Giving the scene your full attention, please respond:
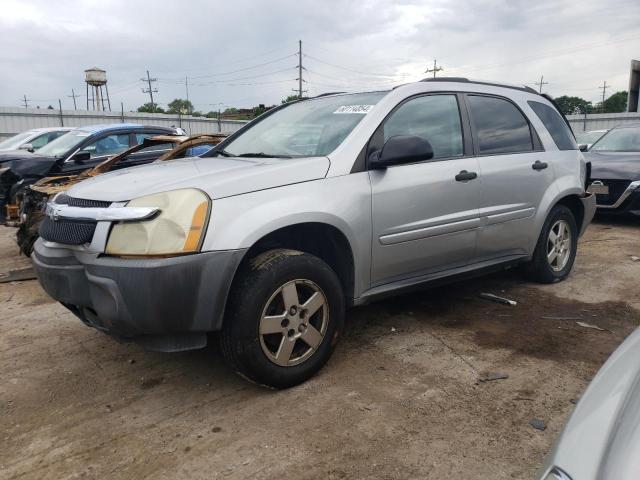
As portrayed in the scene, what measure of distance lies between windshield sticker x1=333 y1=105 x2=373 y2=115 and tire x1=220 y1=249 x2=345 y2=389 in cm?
113

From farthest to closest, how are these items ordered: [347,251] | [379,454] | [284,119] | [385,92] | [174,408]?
1. [284,119]
2. [385,92]
3. [347,251]
4. [174,408]
5. [379,454]

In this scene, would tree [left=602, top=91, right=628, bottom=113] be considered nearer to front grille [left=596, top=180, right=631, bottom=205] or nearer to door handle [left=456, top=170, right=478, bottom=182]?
front grille [left=596, top=180, right=631, bottom=205]

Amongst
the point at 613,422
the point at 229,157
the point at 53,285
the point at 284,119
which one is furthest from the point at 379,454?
the point at 284,119

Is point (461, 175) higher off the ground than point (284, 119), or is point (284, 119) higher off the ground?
point (284, 119)

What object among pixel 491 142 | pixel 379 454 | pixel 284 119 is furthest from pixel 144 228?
pixel 491 142

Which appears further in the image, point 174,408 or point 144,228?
point 174,408

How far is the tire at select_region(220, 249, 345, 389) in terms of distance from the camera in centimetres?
269

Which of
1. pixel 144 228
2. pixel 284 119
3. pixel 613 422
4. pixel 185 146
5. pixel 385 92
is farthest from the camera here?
pixel 185 146

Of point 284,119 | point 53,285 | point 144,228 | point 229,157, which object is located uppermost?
point 284,119

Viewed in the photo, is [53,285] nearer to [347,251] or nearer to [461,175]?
[347,251]

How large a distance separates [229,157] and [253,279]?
4.49 feet

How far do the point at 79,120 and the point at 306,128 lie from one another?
23.0 meters

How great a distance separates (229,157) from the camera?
3.77 m

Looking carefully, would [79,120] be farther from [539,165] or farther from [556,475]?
[556,475]
